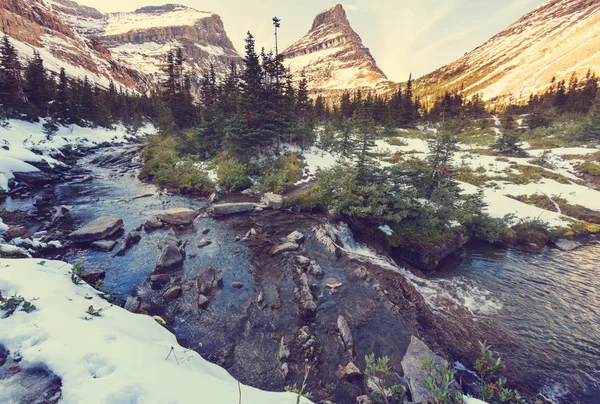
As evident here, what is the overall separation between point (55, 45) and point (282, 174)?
189671 millimetres

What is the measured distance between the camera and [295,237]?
45.9 feet

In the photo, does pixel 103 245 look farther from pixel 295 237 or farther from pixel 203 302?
pixel 295 237

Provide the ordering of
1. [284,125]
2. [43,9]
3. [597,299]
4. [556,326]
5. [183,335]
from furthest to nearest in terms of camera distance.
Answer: [43,9] < [284,125] < [597,299] < [556,326] < [183,335]

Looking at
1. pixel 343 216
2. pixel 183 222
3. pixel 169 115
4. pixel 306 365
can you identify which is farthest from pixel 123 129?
pixel 306 365

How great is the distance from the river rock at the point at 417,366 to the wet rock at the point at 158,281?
9730 mm

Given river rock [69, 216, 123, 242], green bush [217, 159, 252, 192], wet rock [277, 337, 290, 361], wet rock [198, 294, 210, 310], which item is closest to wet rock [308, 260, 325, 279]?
wet rock [277, 337, 290, 361]

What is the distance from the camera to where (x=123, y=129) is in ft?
209

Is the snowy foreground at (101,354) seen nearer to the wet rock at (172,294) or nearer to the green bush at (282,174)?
the wet rock at (172,294)

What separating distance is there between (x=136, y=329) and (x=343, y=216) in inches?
488

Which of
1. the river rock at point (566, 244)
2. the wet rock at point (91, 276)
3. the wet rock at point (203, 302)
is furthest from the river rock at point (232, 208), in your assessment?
the river rock at point (566, 244)

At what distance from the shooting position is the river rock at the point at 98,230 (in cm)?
1260

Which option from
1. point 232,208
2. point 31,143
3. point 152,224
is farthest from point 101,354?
point 31,143

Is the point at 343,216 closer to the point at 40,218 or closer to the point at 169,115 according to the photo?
the point at 40,218

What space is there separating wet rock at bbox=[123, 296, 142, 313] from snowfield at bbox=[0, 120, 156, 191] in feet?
57.7
